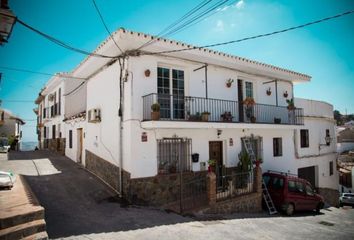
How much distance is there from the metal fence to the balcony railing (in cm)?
261

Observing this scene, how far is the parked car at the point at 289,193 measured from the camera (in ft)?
34.6

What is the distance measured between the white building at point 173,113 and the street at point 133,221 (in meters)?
1.02

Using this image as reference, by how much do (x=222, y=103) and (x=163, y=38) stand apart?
4.48 meters

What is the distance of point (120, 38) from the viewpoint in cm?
820

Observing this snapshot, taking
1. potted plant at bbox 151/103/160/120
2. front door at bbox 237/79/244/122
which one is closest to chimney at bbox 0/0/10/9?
potted plant at bbox 151/103/160/120

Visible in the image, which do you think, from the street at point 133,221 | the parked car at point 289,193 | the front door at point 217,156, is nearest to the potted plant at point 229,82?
the front door at point 217,156

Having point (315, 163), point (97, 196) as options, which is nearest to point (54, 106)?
point (97, 196)

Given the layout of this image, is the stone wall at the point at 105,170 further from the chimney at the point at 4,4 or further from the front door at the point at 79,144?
the chimney at the point at 4,4

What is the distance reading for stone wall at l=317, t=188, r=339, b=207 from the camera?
56.9 feet

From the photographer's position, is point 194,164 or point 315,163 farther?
point 315,163

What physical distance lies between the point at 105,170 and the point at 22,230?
5974 millimetres

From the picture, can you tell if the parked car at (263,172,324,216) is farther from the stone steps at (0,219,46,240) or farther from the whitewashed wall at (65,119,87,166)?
the whitewashed wall at (65,119,87,166)

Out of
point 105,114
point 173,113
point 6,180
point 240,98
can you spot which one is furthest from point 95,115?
point 240,98

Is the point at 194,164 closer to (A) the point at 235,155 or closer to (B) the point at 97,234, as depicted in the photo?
(A) the point at 235,155
